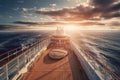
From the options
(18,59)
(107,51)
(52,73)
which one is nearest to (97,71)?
(52,73)

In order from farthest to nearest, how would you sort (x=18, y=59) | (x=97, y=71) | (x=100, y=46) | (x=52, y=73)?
(x=100, y=46)
(x=52, y=73)
(x=18, y=59)
(x=97, y=71)

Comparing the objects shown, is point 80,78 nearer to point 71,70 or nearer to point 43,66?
point 71,70

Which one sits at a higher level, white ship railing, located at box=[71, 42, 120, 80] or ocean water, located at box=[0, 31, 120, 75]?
white ship railing, located at box=[71, 42, 120, 80]

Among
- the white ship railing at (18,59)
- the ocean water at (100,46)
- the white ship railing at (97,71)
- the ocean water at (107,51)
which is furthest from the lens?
the ocean water at (100,46)

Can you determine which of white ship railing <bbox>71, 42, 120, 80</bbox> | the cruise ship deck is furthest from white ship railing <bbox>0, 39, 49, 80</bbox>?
white ship railing <bbox>71, 42, 120, 80</bbox>

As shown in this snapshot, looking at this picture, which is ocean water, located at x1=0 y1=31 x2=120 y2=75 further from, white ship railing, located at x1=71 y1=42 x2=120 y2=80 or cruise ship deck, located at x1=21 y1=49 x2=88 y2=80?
cruise ship deck, located at x1=21 y1=49 x2=88 y2=80

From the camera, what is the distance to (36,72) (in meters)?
7.08

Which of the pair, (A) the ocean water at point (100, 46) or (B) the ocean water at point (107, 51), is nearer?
(B) the ocean water at point (107, 51)

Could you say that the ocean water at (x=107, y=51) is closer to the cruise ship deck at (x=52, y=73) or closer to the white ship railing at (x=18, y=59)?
the cruise ship deck at (x=52, y=73)

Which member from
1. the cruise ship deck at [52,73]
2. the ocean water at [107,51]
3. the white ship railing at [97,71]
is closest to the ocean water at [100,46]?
the ocean water at [107,51]

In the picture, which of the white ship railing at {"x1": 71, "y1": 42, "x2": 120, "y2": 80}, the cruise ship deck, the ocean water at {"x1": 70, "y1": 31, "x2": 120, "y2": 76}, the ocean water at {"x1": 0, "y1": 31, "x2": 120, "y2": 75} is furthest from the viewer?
the ocean water at {"x1": 0, "y1": 31, "x2": 120, "y2": 75}

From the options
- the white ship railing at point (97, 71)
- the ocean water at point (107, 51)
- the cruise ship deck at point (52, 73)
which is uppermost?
the white ship railing at point (97, 71)

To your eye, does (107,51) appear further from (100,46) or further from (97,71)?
(97,71)

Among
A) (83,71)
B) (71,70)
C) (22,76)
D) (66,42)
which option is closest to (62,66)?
(71,70)
